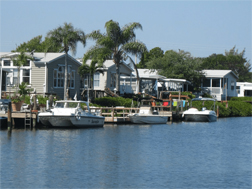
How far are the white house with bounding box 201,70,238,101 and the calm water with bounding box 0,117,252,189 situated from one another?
35.7m

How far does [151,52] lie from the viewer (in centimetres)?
12512

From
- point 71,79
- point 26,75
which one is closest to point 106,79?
point 71,79

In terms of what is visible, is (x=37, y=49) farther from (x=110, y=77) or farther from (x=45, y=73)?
(x=45, y=73)

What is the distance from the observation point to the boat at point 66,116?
38406 millimetres

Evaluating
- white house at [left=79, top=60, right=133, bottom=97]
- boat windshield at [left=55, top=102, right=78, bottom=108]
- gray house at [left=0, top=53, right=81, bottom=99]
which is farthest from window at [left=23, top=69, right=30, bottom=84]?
boat windshield at [left=55, top=102, right=78, bottom=108]

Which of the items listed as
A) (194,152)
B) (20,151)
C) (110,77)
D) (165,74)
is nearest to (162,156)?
(194,152)

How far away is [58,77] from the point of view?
52.0 metres

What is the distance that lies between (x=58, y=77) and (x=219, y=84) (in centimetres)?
3590

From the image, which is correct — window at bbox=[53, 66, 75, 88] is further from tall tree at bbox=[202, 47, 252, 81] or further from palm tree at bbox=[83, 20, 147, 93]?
tall tree at bbox=[202, 47, 252, 81]

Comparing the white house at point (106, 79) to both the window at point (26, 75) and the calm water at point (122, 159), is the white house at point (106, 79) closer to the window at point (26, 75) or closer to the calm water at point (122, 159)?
the window at point (26, 75)

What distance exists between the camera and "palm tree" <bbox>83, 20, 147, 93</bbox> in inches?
2152

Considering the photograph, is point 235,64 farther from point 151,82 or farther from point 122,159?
point 122,159

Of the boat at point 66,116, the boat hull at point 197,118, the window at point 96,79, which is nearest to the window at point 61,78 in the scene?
the window at point 96,79

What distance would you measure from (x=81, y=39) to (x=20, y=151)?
25.8 metres
